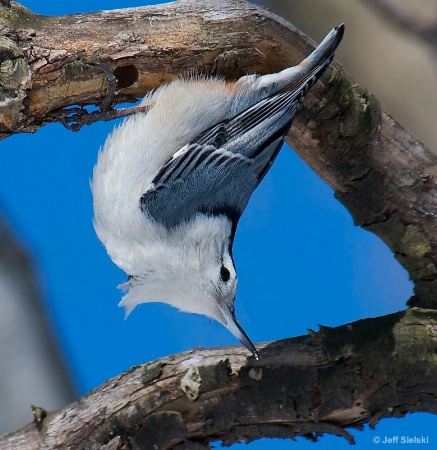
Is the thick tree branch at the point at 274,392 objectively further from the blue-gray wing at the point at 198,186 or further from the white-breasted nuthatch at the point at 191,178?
the blue-gray wing at the point at 198,186

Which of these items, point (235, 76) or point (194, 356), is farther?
point (235, 76)

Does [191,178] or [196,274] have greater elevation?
[191,178]

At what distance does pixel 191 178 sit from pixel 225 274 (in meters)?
0.21

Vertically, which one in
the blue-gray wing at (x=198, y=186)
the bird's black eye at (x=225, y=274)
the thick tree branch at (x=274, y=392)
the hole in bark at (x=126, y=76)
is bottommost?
the thick tree branch at (x=274, y=392)

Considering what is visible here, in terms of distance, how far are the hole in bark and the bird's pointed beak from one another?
539 mm

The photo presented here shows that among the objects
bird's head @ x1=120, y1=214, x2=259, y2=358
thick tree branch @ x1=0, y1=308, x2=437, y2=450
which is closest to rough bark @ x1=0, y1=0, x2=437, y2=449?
thick tree branch @ x1=0, y1=308, x2=437, y2=450

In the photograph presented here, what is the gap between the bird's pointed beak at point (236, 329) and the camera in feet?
4.11

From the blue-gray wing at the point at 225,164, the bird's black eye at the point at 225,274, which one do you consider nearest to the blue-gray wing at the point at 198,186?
the blue-gray wing at the point at 225,164

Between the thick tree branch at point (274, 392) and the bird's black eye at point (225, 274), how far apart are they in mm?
186

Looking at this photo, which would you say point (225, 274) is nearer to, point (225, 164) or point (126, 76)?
point (225, 164)

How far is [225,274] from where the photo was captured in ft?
4.18

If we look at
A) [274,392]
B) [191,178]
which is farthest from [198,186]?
[274,392]

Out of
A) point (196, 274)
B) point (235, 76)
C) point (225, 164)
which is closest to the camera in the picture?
point (196, 274)

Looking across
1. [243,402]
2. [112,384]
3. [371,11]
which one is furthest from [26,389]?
[371,11]
